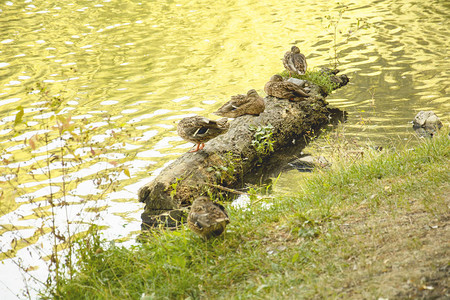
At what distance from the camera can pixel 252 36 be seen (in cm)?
1839

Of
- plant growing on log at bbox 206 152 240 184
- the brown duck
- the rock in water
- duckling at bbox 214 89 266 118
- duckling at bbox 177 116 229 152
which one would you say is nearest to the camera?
the brown duck

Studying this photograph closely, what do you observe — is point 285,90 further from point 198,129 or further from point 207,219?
point 207,219

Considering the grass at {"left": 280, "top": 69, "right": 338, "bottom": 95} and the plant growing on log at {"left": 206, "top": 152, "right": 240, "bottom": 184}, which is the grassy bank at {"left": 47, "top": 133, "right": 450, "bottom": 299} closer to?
the plant growing on log at {"left": 206, "top": 152, "right": 240, "bottom": 184}

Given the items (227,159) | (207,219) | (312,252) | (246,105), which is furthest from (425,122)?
(207,219)

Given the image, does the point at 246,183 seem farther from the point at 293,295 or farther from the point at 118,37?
the point at 118,37

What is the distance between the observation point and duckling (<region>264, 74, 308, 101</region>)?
10.5 metres

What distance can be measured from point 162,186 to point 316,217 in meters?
3.01

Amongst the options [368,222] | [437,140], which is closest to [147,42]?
[437,140]

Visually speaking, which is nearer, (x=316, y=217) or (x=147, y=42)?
(x=316, y=217)

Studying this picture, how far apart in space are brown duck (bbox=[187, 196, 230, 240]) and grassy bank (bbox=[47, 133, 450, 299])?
15 cm

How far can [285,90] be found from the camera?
10.5 metres

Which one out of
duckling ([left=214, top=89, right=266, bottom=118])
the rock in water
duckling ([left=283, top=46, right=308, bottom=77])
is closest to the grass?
duckling ([left=283, top=46, right=308, bottom=77])

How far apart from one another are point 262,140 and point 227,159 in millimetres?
1306

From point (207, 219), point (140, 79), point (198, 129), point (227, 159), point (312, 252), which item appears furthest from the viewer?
point (140, 79)
